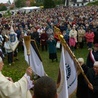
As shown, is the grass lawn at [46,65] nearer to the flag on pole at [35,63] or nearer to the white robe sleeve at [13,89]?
the flag on pole at [35,63]

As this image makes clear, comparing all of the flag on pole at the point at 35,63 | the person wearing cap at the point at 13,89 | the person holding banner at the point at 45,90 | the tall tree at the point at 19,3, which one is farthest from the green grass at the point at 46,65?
the tall tree at the point at 19,3

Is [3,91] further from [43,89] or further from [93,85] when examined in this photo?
[93,85]

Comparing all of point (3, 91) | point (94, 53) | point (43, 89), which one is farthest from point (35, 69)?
point (43, 89)

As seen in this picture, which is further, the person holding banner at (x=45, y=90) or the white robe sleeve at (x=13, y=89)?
the white robe sleeve at (x=13, y=89)

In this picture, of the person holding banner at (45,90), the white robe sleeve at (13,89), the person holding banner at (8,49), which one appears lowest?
the person holding banner at (8,49)

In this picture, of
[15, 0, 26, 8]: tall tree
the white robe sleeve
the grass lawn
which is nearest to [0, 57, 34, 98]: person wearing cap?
the white robe sleeve

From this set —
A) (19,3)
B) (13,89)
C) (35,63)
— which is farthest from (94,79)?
(19,3)

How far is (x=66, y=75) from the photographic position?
21.0ft

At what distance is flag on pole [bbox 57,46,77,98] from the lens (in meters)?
5.94

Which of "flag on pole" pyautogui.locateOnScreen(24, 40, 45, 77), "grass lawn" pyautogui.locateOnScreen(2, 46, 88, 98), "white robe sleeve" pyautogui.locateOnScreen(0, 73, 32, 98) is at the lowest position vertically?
"grass lawn" pyautogui.locateOnScreen(2, 46, 88, 98)

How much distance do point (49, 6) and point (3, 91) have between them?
72.3m

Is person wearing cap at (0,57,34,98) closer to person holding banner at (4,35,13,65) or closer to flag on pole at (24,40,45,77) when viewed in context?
flag on pole at (24,40,45,77)

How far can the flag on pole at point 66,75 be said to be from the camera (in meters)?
5.94

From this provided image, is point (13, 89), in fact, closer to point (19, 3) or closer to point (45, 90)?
point (45, 90)
